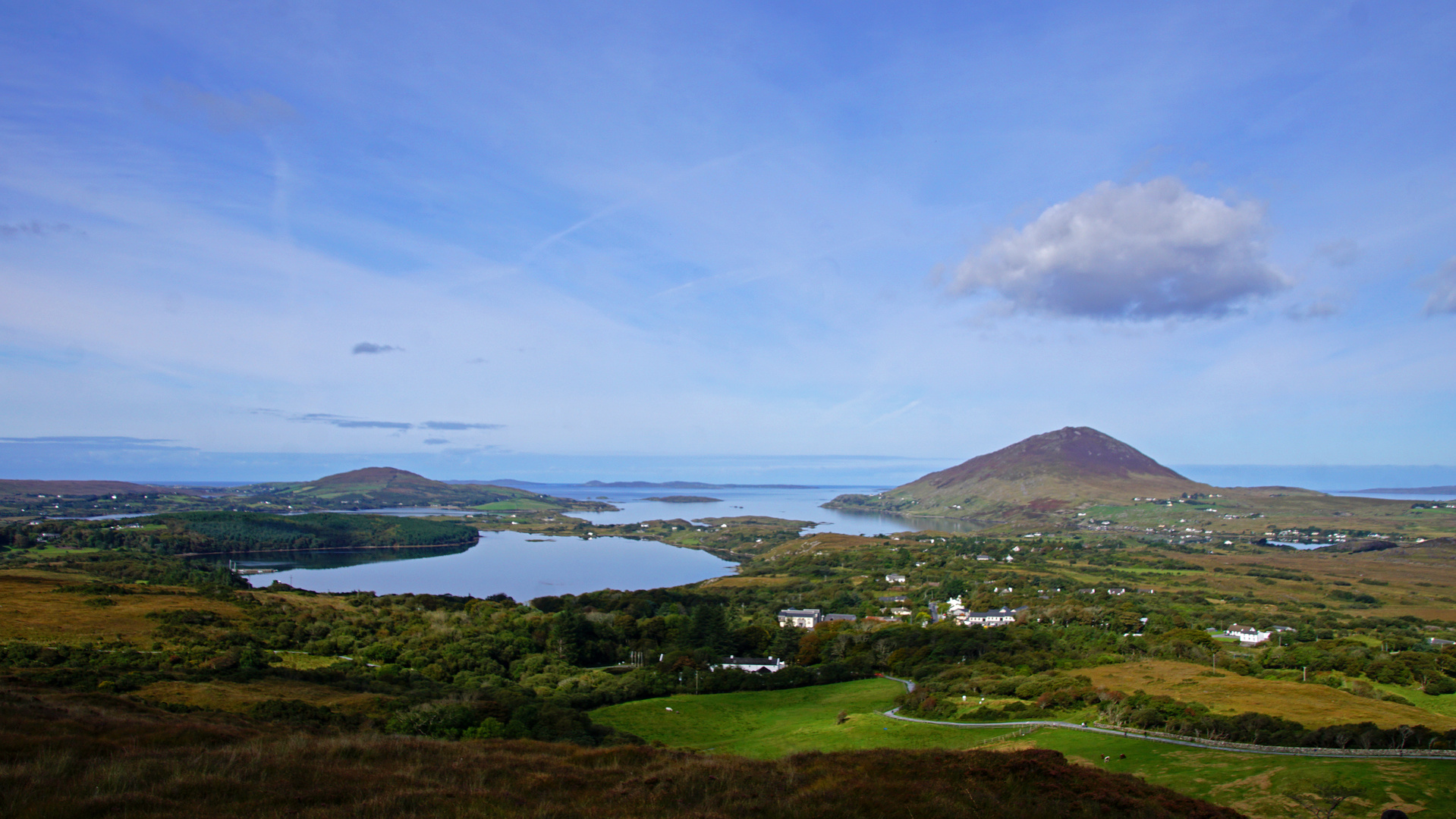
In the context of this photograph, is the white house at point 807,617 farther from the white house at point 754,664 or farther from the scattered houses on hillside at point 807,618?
the white house at point 754,664

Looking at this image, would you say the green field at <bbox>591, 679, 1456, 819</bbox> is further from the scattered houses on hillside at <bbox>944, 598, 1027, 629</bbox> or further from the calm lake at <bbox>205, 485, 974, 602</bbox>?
the calm lake at <bbox>205, 485, 974, 602</bbox>

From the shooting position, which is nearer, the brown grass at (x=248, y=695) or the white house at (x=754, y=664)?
the brown grass at (x=248, y=695)

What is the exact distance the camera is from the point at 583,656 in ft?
146

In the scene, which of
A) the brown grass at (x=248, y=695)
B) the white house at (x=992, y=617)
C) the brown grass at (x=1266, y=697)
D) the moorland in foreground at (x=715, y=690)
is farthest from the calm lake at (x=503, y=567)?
the brown grass at (x=1266, y=697)

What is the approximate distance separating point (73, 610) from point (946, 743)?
4880 cm

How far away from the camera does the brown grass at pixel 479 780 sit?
7863mm

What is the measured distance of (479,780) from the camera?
984 centimetres

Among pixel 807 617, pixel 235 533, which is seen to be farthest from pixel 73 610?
pixel 235 533

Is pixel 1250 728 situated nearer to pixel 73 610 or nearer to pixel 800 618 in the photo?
pixel 800 618

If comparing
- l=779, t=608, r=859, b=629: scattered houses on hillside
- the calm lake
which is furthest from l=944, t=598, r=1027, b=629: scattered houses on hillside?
the calm lake

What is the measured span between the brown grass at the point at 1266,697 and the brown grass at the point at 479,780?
16.6 metres

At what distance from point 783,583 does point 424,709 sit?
198 ft

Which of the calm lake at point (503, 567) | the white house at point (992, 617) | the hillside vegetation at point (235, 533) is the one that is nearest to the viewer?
the white house at point (992, 617)

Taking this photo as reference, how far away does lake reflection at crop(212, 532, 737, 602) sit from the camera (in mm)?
80750
